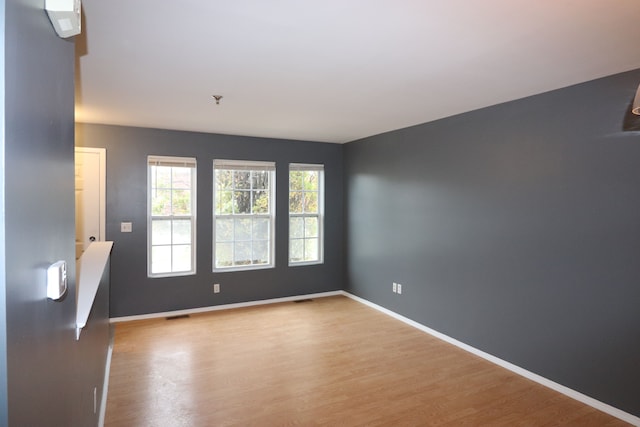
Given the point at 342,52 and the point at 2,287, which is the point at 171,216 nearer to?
the point at 342,52

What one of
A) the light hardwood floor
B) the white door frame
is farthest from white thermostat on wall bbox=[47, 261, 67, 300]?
the white door frame

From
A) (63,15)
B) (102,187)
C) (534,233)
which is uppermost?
(63,15)

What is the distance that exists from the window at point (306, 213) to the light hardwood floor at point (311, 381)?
1.46 meters

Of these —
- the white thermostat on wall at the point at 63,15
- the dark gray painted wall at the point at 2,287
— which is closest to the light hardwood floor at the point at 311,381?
the dark gray painted wall at the point at 2,287

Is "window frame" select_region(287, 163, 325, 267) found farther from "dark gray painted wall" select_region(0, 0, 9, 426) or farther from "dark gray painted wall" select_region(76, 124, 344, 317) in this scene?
"dark gray painted wall" select_region(0, 0, 9, 426)

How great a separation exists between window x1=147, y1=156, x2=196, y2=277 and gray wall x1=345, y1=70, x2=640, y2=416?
2681 mm

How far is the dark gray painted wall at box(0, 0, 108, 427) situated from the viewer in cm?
68

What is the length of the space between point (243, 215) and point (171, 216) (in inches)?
37.3

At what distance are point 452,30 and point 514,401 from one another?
2631 millimetres

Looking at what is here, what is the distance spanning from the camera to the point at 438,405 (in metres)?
2.70

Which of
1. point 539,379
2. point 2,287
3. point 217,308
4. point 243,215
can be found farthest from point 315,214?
point 2,287

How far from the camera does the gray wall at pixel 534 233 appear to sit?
2578 millimetres

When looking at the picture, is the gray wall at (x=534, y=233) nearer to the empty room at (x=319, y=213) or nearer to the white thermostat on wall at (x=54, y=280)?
the empty room at (x=319, y=213)

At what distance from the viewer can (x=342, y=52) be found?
224cm
